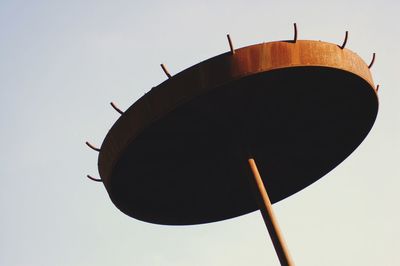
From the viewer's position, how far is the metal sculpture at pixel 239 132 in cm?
1180

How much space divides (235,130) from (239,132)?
26 centimetres

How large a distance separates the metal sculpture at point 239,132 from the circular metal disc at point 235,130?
0.11 ft

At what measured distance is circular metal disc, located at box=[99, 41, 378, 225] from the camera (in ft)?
38.7

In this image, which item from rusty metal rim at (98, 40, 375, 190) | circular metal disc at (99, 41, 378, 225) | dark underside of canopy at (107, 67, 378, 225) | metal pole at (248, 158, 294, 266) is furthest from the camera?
metal pole at (248, 158, 294, 266)

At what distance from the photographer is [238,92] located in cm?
1293

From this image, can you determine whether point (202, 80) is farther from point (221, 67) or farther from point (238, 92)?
point (238, 92)

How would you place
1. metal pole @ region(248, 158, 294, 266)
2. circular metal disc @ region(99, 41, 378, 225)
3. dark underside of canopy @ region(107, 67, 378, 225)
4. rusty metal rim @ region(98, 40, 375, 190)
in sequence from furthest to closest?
1. metal pole @ region(248, 158, 294, 266)
2. dark underside of canopy @ region(107, 67, 378, 225)
3. circular metal disc @ region(99, 41, 378, 225)
4. rusty metal rim @ region(98, 40, 375, 190)

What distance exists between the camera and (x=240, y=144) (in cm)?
1602

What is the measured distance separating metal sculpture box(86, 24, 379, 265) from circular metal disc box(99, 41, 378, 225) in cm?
3

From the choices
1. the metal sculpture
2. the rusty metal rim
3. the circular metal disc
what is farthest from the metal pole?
the rusty metal rim

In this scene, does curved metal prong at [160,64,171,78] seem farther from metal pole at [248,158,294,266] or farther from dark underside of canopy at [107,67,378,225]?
metal pole at [248,158,294,266]

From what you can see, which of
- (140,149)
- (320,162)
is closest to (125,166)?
(140,149)

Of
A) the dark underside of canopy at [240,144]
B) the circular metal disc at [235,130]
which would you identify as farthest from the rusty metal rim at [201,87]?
the dark underside of canopy at [240,144]

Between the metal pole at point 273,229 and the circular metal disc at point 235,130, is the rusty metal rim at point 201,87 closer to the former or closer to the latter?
the circular metal disc at point 235,130
